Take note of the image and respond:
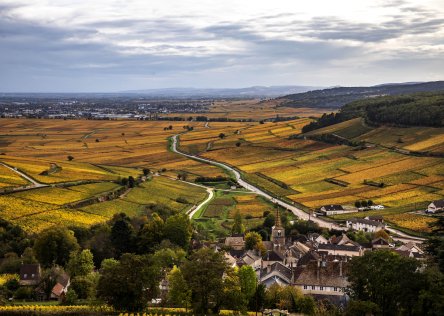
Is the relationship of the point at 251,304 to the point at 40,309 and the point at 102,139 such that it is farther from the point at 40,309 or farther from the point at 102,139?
the point at 102,139

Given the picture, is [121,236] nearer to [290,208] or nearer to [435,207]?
[290,208]

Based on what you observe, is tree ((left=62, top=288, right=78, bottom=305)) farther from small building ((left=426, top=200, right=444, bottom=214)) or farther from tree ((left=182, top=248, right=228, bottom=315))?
small building ((left=426, top=200, right=444, bottom=214))

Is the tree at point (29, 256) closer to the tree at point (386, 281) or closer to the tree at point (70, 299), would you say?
the tree at point (70, 299)

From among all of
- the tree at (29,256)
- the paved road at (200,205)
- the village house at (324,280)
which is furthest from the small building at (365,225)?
the tree at (29,256)

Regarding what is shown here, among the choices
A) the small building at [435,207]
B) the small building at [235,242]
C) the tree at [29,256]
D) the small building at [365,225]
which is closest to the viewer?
the tree at [29,256]

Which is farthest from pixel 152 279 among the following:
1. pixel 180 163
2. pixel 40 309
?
pixel 180 163

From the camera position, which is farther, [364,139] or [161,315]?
[364,139]

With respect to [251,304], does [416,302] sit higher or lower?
higher

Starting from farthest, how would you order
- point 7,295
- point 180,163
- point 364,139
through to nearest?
1. point 364,139
2. point 180,163
3. point 7,295
